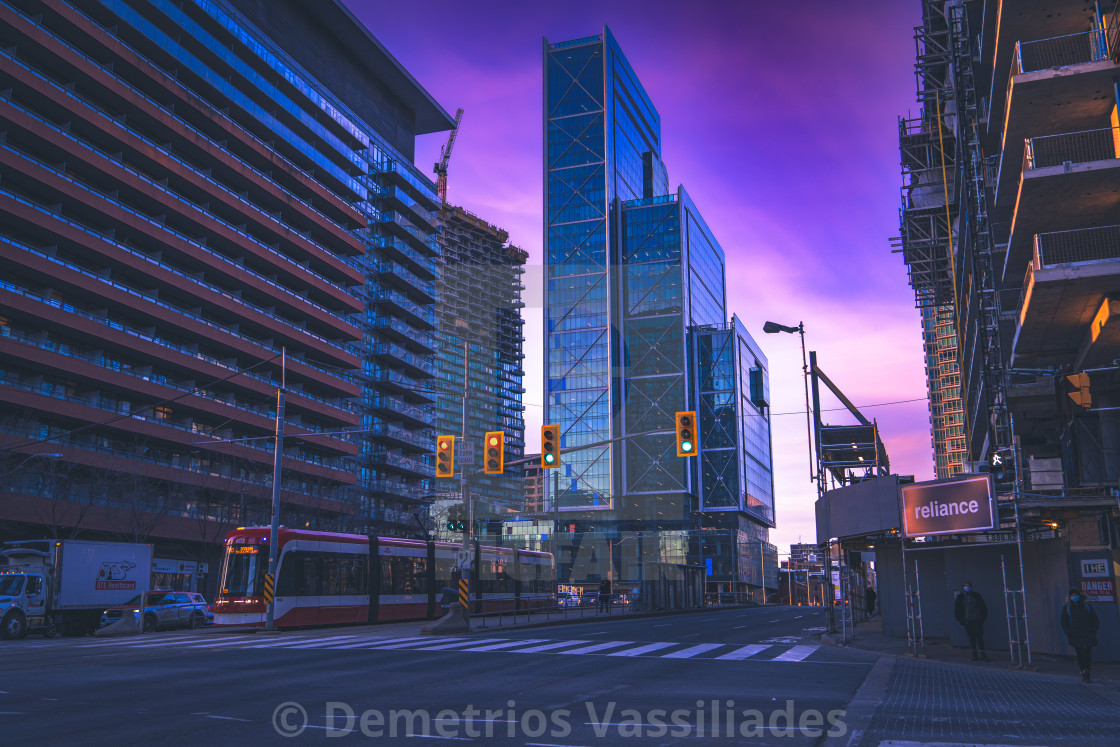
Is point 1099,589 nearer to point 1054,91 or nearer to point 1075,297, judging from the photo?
point 1075,297

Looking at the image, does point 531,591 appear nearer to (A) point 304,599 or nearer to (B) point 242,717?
(A) point 304,599

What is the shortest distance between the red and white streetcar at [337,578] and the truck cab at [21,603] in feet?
21.4

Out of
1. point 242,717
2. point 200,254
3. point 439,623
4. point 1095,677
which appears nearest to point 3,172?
point 200,254

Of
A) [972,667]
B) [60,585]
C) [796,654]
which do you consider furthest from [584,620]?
[972,667]

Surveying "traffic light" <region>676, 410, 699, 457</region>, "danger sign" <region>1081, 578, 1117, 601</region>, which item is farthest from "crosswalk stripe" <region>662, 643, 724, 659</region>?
"danger sign" <region>1081, 578, 1117, 601</region>

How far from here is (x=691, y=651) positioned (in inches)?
Result: 880

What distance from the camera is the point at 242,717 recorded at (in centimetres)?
1142

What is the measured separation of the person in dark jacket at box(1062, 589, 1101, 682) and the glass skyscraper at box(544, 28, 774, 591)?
125 metres

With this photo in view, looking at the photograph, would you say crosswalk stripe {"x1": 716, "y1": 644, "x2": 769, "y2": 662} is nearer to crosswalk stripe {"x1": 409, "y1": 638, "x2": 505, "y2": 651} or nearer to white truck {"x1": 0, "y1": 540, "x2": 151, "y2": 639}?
crosswalk stripe {"x1": 409, "y1": 638, "x2": 505, "y2": 651}

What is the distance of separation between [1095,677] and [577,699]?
33.7 ft

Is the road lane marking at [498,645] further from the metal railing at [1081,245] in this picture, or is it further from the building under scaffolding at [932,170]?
the building under scaffolding at [932,170]

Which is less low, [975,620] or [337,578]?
[337,578]

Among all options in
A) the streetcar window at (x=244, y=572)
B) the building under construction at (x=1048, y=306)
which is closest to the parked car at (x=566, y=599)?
the streetcar window at (x=244, y=572)

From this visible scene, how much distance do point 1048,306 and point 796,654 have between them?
11080mm
